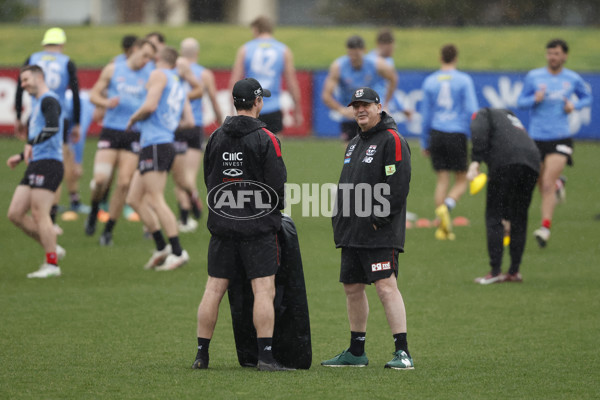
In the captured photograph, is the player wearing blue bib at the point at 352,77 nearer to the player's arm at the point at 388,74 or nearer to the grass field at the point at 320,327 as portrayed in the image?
the player's arm at the point at 388,74

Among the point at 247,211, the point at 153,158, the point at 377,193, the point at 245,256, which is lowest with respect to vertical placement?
the point at 245,256

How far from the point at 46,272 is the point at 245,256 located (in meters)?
4.21

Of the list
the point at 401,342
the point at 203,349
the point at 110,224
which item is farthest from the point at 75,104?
the point at 401,342

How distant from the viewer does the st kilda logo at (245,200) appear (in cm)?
633

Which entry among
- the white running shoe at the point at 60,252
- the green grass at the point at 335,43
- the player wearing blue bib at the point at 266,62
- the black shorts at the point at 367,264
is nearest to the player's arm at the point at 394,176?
the black shorts at the point at 367,264

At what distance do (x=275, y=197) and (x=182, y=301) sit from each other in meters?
2.84

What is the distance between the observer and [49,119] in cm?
959

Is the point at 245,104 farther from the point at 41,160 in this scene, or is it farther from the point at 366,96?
the point at 41,160

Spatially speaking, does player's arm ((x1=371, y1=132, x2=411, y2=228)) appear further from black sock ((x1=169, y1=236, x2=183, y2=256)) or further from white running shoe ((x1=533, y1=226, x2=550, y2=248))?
white running shoe ((x1=533, y1=226, x2=550, y2=248))

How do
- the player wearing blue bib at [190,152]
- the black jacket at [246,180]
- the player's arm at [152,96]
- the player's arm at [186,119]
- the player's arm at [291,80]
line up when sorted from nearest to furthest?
the black jacket at [246,180], the player's arm at [152,96], the player's arm at [186,119], the player wearing blue bib at [190,152], the player's arm at [291,80]

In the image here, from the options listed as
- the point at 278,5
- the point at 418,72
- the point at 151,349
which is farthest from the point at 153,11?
the point at 151,349

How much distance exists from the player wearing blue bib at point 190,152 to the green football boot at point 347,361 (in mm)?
6436

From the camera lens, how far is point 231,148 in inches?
249

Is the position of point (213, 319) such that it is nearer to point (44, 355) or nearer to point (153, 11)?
point (44, 355)
